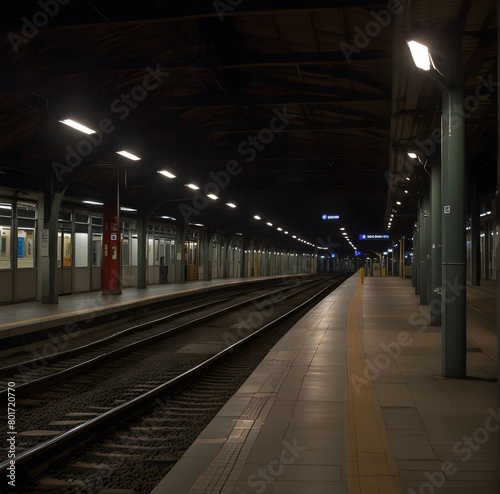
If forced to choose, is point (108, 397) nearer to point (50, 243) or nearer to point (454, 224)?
point (454, 224)

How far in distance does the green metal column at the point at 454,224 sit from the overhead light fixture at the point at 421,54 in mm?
732

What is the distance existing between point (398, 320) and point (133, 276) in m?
14.8

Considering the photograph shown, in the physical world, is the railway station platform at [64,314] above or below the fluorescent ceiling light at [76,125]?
below

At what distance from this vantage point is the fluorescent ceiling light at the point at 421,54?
6553 mm

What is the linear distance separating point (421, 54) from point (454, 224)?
2.13 metres

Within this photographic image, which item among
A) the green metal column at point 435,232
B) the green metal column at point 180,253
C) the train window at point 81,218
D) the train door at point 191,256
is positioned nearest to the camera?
the green metal column at point 435,232

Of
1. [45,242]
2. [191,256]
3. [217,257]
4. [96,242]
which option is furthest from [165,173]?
[217,257]

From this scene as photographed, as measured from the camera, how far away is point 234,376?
10.2 m

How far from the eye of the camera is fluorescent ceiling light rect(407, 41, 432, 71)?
6.55 metres

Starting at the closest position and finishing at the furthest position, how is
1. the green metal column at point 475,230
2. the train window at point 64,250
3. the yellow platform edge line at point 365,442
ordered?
the yellow platform edge line at point 365,442, the train window at point 64,250, the green metal column at point 475,230

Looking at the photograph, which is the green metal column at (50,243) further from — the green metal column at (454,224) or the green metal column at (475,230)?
the green metal column at (475,230)

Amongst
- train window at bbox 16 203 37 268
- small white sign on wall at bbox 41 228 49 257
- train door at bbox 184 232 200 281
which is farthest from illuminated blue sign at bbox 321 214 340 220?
small white sign on wall at bbox 41 228 49 257

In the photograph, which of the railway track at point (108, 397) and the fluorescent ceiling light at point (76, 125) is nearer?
the railway track at point (108, 397)

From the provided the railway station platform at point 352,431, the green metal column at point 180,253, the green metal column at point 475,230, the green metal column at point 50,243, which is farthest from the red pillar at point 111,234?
the green metal column at point 475,230
